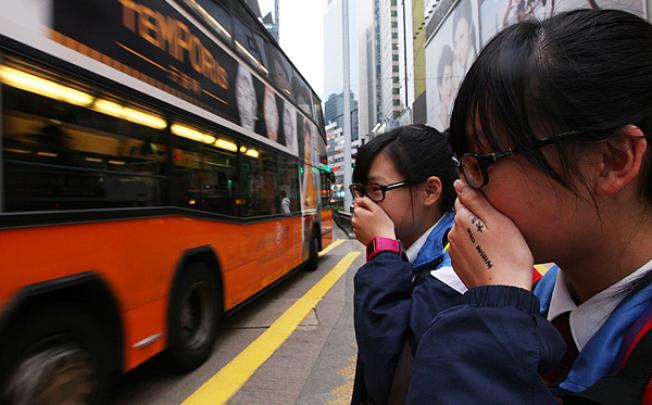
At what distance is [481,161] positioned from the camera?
82 cm

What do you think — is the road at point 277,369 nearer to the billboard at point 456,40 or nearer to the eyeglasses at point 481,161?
the eyeglasses at point 481,161

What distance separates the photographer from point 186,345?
3760 mm

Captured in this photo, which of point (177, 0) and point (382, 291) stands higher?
point (177, 0)

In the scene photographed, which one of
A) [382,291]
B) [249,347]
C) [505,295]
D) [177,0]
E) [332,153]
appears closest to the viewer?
[505,295]

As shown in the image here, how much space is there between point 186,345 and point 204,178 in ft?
5.24

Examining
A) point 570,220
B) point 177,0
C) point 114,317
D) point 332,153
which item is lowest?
point 114,317

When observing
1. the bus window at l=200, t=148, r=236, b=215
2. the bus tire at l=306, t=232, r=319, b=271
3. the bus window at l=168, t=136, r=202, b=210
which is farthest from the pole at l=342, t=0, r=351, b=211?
the bus window at l=168, t=136, r=202, b=210

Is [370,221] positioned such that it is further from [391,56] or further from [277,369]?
[391,56]

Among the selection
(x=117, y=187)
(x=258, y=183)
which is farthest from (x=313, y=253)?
(x=117, y=187)

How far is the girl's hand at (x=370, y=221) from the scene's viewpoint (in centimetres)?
145

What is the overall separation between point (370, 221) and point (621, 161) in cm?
87

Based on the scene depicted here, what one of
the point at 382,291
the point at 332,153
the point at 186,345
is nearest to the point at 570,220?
the point at 382,291

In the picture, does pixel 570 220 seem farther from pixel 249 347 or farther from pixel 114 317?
pixel 249 347

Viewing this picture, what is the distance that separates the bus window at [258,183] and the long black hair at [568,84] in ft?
14.0
